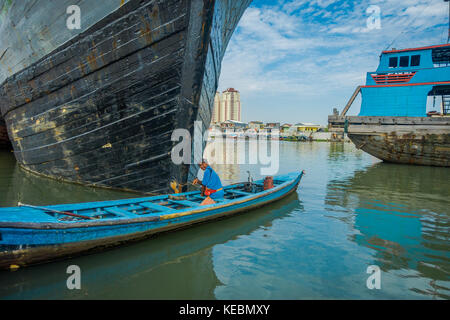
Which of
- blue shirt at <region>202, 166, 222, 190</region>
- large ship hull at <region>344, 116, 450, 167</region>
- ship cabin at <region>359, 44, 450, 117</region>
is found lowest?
blue shirt at <region>202, 166, 222, 190</region>

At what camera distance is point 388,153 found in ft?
54.1

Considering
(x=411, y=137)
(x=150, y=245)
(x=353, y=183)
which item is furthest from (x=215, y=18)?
(x=411, y=137)

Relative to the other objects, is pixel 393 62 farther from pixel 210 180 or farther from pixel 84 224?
pixel 84 224

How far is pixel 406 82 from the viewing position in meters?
16.4

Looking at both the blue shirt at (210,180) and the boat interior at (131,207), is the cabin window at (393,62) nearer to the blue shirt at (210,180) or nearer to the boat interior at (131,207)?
the boat interior at (131,207)

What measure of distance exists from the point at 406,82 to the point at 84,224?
19.8 m

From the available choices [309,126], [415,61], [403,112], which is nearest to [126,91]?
[403,112]

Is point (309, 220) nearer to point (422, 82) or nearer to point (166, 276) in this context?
point (166, 276)

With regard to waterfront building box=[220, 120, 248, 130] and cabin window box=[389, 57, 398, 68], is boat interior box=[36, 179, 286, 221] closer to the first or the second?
cabin window box=[389, 57, 398, 68]

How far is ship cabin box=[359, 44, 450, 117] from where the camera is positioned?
1569 centimetres

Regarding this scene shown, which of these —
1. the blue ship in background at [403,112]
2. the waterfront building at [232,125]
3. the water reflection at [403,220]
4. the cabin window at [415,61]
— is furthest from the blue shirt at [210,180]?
the waterfront building at [232,125]

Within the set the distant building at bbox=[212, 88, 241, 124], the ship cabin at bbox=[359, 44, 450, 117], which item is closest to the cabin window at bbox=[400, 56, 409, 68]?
the ship cabin at bbox=[359, 44, 450, 117]

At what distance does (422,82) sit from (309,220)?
1556 cm

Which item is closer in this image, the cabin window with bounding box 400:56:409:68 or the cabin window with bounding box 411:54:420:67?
the cabin window with bounding box 411:54:420:67
